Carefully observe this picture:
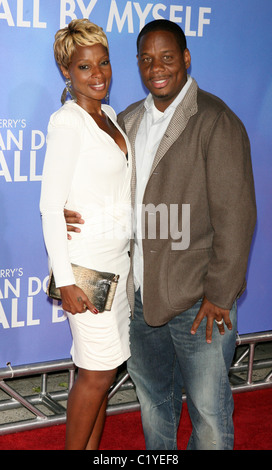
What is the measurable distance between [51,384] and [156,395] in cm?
145

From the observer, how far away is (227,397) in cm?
241

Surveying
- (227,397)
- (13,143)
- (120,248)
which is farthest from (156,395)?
(13,143)

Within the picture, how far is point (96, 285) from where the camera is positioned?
2.38 m

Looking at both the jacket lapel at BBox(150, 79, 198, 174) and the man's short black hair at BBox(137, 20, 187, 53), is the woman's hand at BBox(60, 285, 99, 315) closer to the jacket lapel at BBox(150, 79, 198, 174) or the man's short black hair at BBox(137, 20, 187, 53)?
the jacket lapel at BBox(150, 79, 198, 174)

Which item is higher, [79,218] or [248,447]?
[79,218]

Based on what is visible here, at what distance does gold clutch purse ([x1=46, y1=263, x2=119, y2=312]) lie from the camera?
2.38 m

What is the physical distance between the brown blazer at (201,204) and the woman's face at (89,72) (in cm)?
32

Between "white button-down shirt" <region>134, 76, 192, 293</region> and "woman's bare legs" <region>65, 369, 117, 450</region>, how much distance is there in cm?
37

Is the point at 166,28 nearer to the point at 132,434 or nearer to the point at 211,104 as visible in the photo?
the point at 211,104

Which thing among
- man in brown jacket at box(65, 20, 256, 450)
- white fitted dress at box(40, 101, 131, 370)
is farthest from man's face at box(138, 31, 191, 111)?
white fitted dress at box(40, 101, 131, 370)

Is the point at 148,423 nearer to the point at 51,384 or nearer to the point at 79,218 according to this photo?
the point at 79,218

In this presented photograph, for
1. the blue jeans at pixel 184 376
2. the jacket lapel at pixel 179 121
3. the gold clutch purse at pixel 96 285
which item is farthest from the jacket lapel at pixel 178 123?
the blue jeans at pixel 184 376

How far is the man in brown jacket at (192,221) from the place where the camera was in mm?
2248
